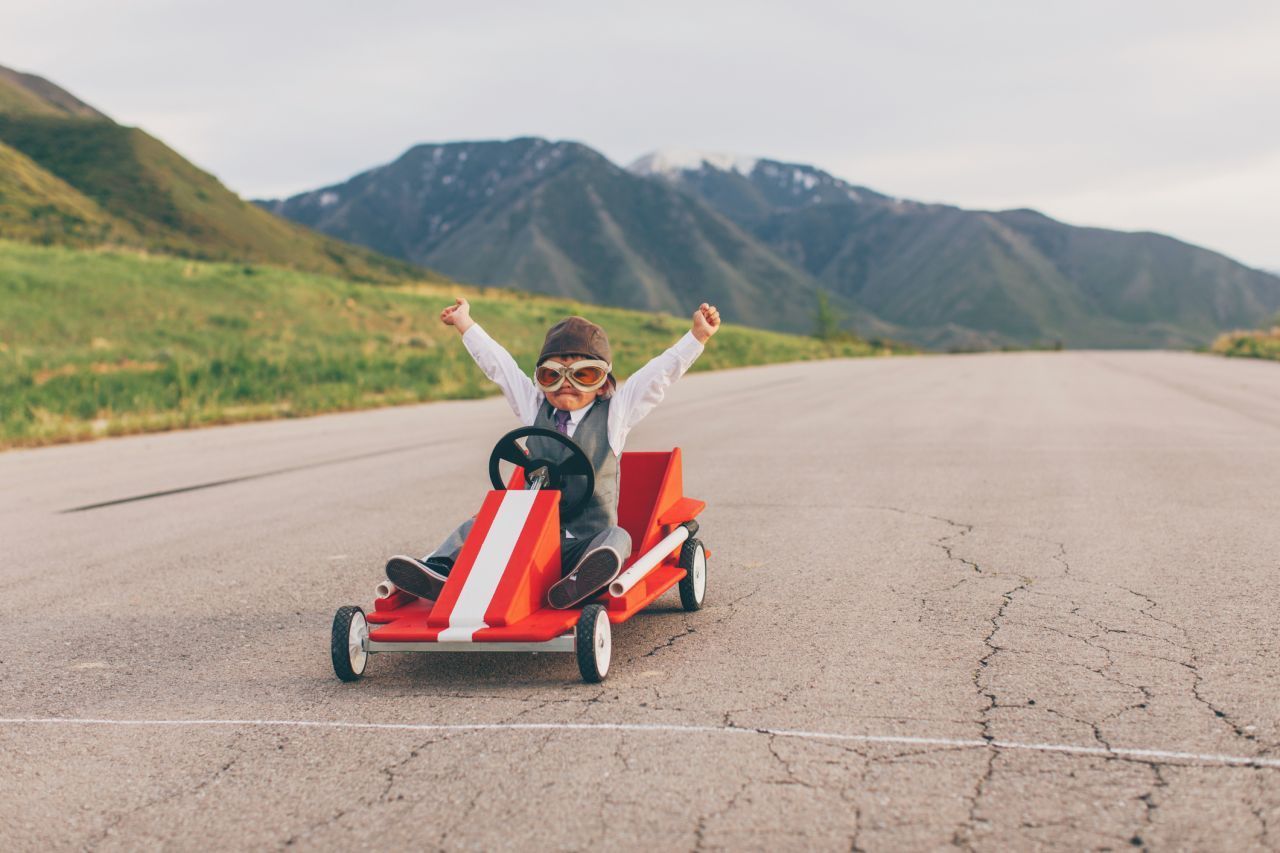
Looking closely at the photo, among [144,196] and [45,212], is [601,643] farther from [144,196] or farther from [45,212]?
[144,196]

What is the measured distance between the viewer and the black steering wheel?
509 cm

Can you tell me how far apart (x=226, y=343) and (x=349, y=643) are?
38.9m

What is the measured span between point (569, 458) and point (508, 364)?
715 millimetres

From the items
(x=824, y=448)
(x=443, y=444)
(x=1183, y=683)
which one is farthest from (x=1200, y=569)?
(x=443, y=444)

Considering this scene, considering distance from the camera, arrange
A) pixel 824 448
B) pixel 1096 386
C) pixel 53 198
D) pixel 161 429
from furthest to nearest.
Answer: pixel 53 198, pixel 1096 386, pixel 161 429, pixel 824 448

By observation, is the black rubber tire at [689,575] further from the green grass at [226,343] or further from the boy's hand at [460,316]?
the green grass at [226,343]

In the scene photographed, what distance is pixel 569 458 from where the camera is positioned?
5.25 metres

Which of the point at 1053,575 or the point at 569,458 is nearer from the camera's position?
the point at 569,458

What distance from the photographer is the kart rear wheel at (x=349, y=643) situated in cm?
459

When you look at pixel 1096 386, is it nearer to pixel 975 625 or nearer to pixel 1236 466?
pixel 1236 466

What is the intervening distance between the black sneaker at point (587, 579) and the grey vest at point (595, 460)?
1.52 feet

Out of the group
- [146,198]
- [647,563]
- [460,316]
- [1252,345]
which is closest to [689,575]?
[647,563]

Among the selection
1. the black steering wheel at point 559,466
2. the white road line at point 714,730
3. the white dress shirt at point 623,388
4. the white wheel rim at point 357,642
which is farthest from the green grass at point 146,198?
the white road line at point 714,730

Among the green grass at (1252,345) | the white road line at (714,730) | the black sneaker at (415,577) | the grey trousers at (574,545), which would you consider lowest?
the white road line at (714,730)
